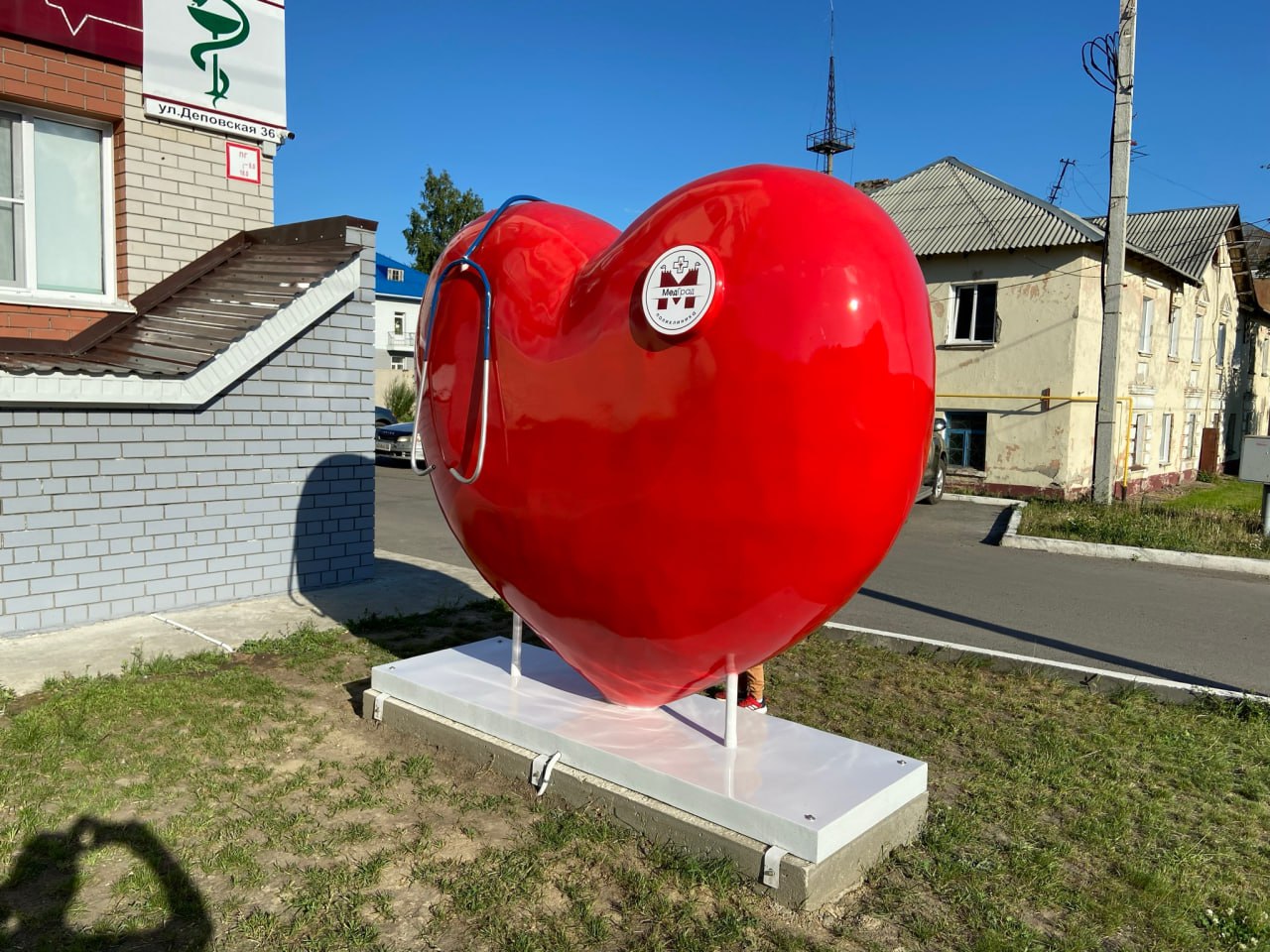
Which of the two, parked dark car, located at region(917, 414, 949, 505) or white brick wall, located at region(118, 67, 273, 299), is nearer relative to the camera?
white brick wall, located at region(118, 67, 273, 299)

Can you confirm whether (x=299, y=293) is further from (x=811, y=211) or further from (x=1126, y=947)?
(x=1126, y=947)

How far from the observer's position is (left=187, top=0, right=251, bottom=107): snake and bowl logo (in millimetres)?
8531

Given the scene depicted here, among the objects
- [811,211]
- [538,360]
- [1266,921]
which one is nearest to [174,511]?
[538,360]

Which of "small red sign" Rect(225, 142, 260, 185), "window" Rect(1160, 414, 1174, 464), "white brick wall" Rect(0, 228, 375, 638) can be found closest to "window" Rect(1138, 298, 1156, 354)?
"window" Rect(1160, 414, 1174, 464)

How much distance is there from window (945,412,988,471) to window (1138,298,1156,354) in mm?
4406

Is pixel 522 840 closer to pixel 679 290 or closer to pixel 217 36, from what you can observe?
pixel 679 290

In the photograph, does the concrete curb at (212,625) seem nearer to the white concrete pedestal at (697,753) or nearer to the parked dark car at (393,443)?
the white concrete pedestal at (697,753)

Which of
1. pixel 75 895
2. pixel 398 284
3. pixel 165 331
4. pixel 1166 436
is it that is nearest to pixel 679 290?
pixel 75 895

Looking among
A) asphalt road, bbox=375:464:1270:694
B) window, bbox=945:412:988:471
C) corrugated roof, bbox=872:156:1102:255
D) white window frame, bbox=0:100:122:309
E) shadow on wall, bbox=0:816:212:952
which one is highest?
corrugated roof, bbox=872:156:1102:255

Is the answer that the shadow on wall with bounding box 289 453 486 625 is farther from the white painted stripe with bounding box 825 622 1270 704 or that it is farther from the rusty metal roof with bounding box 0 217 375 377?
the white painted stripe with bounding box 825 622 1270 704

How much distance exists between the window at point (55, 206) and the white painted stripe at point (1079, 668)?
266 inches

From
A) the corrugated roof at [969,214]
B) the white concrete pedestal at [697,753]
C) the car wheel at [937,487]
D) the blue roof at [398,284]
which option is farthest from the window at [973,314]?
the blue roof at [398,284]

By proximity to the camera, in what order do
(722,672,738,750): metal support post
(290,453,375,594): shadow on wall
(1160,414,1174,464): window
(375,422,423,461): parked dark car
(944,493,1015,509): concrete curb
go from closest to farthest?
1. (722,672,738,750): metal support post
2. (290,453,375,594): shadow on wall
3. (944,493,1015,509): concrete curb
4. (1160,414,1174,464): window
5. (375,422,423,461): parked dark car

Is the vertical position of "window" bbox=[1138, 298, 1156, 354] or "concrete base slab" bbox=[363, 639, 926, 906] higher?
"window" bbox=[1138, 298, 1156, 354]
